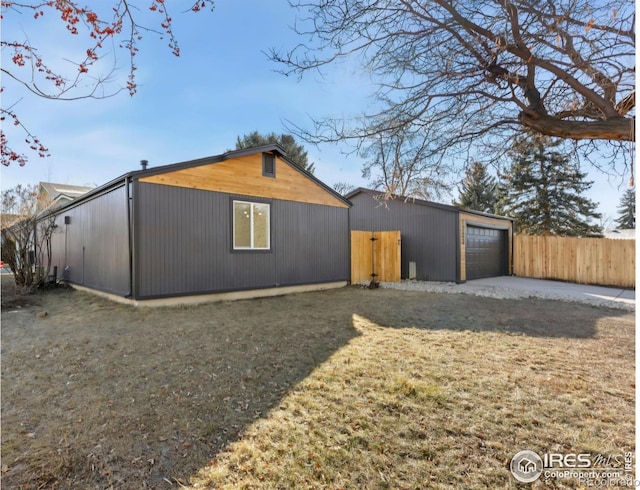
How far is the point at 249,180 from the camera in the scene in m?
8.13

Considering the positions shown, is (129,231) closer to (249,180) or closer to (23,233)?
(249,180)

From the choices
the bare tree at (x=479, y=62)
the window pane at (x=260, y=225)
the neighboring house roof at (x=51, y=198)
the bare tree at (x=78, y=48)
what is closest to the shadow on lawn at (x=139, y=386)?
the bare tree at (x=78, y=48)

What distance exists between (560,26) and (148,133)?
840 cm

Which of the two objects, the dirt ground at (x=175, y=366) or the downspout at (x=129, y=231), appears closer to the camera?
the dirt ground at (x=175, y=366)

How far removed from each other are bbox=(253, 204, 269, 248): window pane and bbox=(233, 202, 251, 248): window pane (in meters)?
0.16

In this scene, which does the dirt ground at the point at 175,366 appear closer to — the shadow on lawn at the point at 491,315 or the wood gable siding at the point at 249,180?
the shadow on lawn at the point at 491,315

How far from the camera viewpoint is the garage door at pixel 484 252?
12.1 meters

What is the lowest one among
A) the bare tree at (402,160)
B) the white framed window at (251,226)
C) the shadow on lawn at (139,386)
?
the shadow on lawn at (139,386)

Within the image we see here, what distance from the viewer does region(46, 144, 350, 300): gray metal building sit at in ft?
21.6

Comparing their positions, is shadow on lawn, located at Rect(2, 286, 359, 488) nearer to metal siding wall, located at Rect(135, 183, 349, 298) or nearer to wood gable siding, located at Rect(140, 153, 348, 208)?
metal siding wall, located at Rect(135, 183, 349, 298)

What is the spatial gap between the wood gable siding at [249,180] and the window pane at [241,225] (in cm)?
35

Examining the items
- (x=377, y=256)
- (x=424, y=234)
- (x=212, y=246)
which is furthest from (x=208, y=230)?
(x=424, y=234)

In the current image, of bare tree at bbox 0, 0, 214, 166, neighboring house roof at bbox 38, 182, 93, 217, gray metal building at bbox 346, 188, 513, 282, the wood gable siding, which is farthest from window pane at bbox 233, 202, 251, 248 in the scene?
bare tree at bbox 0, 0, 214, 166

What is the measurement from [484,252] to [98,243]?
13.3 m
